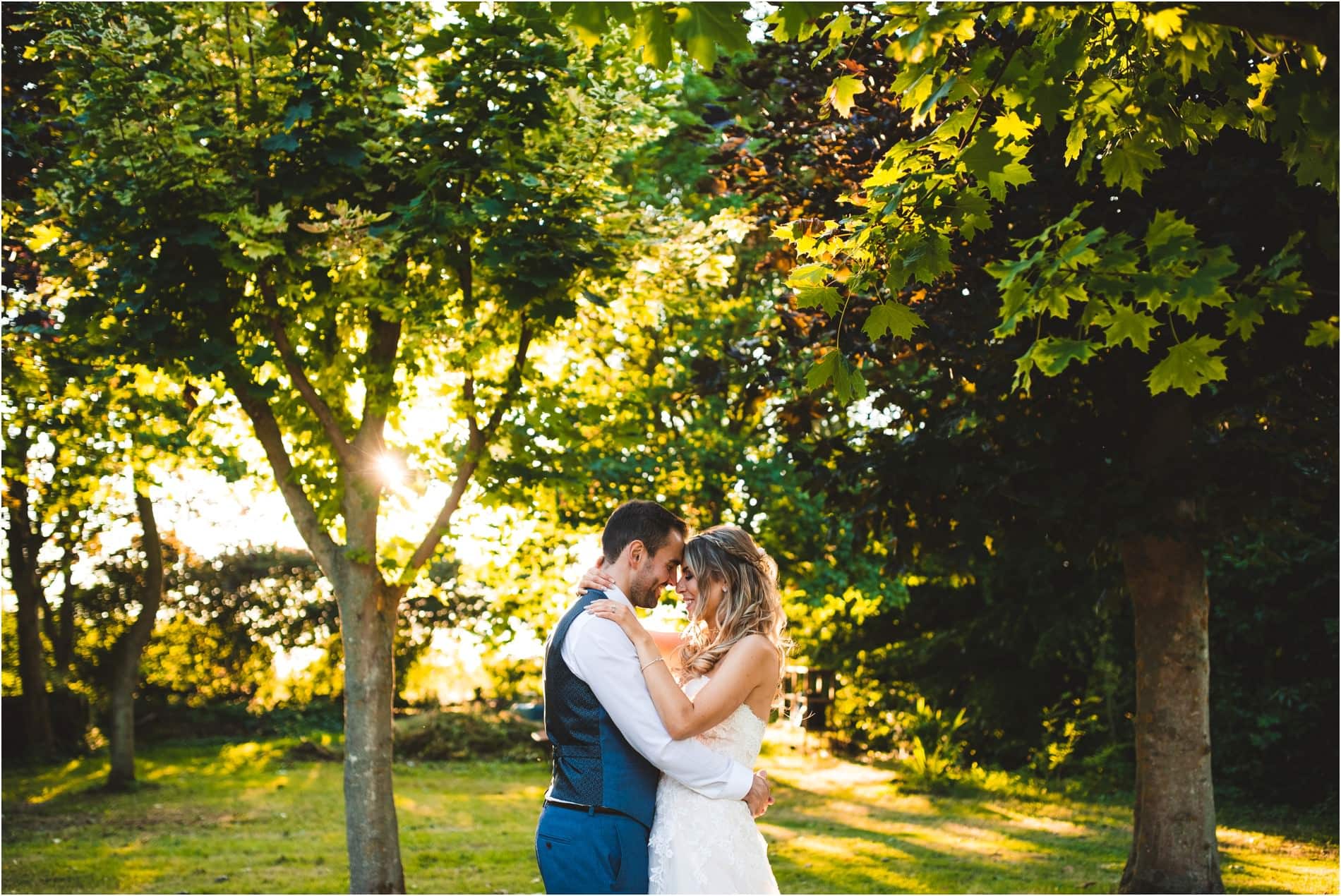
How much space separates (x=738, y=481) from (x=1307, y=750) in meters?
7.50

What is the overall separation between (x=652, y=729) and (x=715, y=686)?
0.33 m

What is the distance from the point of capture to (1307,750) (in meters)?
13.7

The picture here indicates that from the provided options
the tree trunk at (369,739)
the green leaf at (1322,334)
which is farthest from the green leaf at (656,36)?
the tree trunk at (369,739)

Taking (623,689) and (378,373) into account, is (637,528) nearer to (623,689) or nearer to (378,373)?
(623,689)

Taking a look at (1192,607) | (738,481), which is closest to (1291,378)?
(1192,607)

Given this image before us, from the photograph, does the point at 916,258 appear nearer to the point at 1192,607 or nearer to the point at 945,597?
the point at 1192,607

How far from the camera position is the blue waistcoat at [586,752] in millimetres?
3967

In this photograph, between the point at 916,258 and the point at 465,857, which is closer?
the point at 916,258

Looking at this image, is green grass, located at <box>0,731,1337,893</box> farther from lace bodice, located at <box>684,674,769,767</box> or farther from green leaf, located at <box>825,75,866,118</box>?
green leaf, located at <box>825,75,866,118</box>

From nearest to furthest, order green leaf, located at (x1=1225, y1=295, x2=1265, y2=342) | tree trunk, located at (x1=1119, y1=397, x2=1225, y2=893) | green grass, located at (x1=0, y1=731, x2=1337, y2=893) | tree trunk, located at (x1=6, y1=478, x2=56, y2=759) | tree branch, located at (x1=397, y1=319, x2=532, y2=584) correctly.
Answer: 1. green leaf, located at (x1=1225, y1=295, x2=1265, y2=342)
2. tree branch, located at (x1=397, y1=319, x2=532, y2=584)
3. tree trunk, located at (x1=1119, y1=397, x2=1225, y2=893)
4. green grass, located at (x1=0, y1=731, x2=1337, y2=893)
5. tree trunk, located at (x1=6, y1=478, x2=56, y2=759)

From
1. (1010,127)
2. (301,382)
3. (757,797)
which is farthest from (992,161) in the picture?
(301,382)

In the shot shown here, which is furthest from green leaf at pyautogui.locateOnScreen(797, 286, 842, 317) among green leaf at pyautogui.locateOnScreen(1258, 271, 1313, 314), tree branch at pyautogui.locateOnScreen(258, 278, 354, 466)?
tree branch at pyautogui.locateOnScreen(258, 278, 354, 466)

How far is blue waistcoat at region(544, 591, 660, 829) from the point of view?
3.97m

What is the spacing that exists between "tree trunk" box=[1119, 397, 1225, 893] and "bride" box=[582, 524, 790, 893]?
491 cm
